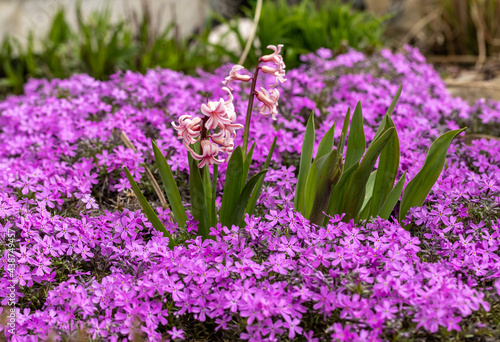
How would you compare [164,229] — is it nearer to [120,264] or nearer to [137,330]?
[120,264]

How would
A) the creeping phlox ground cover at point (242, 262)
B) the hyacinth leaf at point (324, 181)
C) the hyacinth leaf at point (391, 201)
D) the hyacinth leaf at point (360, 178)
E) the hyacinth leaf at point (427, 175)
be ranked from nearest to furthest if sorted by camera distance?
the creeping phlox ground cover at point (242, 262)
the hyacinth leaf at point (360, 178)
the hyacinth leaf at point (324, 181)
the hyacinth leaf at point (427, 175)
the hyacinth leaf at point (391, 201)

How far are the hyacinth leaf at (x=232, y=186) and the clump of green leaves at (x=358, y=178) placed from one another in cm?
31

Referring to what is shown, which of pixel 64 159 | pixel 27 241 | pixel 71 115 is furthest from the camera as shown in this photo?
pixel 71 115

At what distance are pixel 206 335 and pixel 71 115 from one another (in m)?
1.97

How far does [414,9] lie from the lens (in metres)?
7.36

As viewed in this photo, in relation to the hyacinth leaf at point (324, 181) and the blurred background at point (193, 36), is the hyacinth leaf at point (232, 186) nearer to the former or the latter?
the hyacinth leaf at point (324, 181)

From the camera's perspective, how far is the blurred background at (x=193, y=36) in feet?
Result: 15.9

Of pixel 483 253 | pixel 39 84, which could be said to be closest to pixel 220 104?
pixel 483 253

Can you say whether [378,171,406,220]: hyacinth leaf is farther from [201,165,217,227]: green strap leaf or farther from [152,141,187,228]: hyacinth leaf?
[152,141,187,228]: hyacinth leaf

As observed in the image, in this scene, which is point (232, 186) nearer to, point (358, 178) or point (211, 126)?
→ point (211, 126)

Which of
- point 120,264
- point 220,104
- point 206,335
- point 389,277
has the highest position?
point 220,104

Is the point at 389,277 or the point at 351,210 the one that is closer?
the point at 389,277

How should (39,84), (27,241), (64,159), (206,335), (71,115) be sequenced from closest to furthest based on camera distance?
1. (206,335)
2. (27,241)
3. (64,159)
4. (71,115)
5. (39,84)

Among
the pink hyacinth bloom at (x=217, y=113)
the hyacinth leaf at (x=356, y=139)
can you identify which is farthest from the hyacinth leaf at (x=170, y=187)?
the hyacinth leaf at (x=356, y=139)
